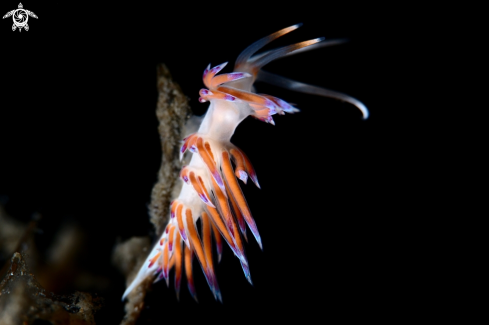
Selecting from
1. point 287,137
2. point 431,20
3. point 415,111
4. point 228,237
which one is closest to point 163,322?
point 228,237

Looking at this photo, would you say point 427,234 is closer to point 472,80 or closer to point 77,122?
point 472,80

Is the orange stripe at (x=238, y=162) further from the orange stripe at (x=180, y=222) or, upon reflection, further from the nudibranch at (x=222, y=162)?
the orange stripe at (x=180, y=222)

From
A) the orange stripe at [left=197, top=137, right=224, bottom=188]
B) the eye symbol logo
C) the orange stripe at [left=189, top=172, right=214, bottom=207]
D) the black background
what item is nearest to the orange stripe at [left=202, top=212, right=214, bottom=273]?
the orange stripe at [left=189, top=172, right=214, bottom=207]

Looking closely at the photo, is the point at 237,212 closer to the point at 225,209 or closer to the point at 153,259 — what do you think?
the point at 225,209

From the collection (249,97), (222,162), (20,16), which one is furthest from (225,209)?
(20,16)

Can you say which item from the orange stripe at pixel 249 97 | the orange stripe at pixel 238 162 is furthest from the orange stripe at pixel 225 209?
the orange stripe at pixel 249 97
